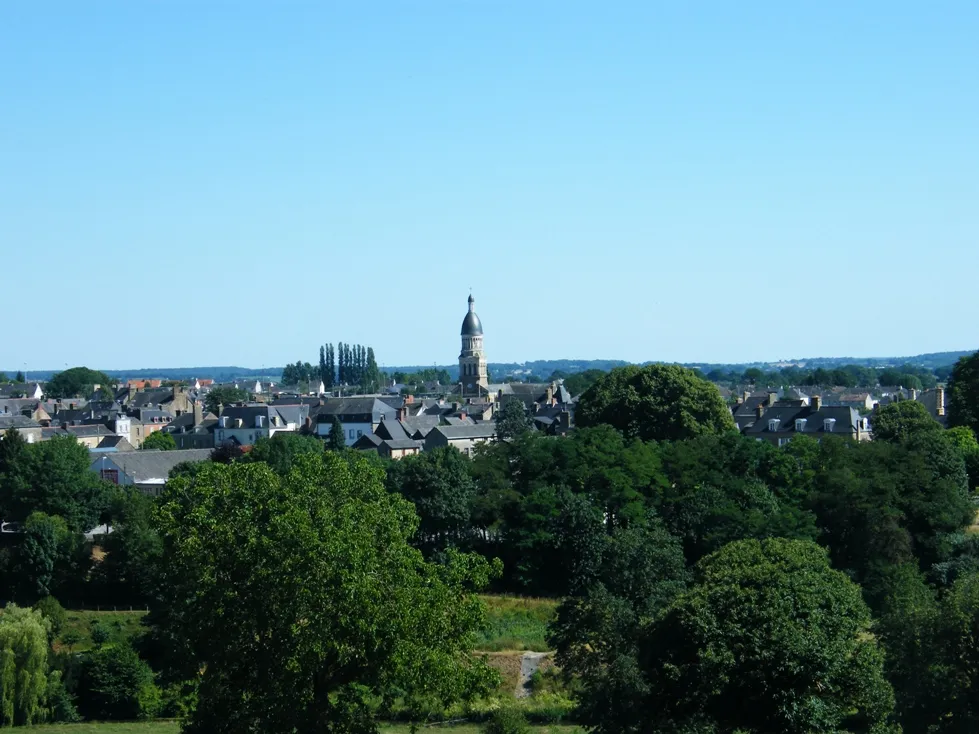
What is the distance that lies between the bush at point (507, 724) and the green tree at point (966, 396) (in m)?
45.8

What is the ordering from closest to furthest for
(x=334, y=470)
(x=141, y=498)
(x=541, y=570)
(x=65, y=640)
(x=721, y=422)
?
(x=334, y=470)
(x=65, y=640)
(x=541, y=570)
(x=141, y=498)
(x=721, y=422)

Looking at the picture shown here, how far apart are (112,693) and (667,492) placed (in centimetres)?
2098

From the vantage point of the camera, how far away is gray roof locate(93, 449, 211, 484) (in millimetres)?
65625

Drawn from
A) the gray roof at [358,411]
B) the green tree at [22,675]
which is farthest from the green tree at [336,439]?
the green tree at [22,675]

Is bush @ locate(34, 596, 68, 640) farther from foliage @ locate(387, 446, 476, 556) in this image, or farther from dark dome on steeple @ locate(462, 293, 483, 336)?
dark dome on steeple @ locate(462, 293, 483, 336)

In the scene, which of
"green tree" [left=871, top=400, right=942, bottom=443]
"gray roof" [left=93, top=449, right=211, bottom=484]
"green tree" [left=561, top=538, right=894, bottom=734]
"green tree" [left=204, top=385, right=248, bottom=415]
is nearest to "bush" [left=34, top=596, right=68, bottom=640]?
"green tree" [left=561, top=538, right=894, bottom=734]

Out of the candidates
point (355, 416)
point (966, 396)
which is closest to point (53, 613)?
point (966, 396)

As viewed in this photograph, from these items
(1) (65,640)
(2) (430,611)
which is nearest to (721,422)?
(1) (65,640)

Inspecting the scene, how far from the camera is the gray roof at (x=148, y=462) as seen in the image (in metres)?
65.6

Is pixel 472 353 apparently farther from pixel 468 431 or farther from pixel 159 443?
pixel 159 443

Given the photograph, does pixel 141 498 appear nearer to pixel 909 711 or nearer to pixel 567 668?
pixel 567 668

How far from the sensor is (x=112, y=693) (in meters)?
38.5

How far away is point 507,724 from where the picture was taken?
99.8 ft

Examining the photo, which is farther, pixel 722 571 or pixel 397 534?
pixel 722 571
